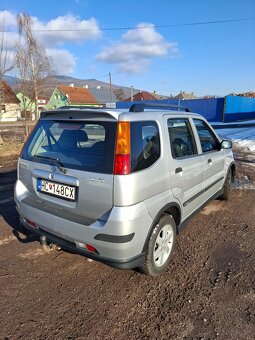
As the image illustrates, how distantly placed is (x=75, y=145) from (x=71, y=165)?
0.99 feet

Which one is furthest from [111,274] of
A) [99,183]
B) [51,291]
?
[99,183]

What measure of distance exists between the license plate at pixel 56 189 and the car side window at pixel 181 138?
1.20 meters

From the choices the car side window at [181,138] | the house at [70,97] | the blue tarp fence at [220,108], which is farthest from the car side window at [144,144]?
the house at [70,97]

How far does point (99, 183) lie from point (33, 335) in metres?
1.37

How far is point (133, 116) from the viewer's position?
292 cm

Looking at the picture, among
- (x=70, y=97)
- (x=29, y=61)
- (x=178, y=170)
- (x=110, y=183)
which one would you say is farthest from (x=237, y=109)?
(x=70, y=97)

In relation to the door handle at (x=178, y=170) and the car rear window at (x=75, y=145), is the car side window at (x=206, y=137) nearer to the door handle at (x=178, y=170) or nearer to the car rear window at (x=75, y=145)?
the door handle at (x=178, y=170)

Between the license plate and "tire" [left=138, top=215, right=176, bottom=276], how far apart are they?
0.89 m

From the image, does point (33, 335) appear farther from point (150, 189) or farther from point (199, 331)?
point (150, 189)

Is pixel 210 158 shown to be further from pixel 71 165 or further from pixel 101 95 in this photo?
pixel 101 95

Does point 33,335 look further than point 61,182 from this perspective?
No

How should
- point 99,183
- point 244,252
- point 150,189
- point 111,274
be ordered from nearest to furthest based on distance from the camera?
point 99,183 < point 150,189 < point 111,274 < point 244,252

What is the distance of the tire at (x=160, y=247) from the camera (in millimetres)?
3139

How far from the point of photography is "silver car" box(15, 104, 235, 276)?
276 centimetres
